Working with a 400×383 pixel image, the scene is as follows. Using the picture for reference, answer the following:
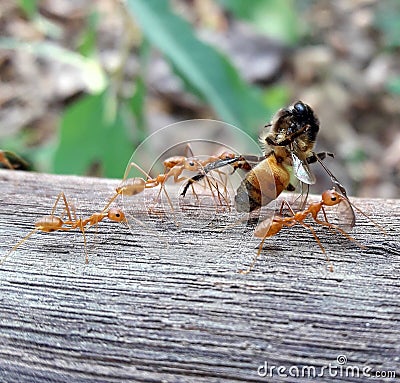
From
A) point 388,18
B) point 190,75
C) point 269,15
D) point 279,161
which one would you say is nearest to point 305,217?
point 279,161

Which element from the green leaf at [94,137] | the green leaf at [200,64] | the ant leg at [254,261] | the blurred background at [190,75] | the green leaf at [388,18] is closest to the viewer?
the ant leg at [254,261]

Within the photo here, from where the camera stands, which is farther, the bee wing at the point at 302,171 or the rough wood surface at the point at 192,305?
the bee wing at the point at 302,171

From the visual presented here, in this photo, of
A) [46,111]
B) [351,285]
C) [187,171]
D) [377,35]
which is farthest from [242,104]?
[377,35]

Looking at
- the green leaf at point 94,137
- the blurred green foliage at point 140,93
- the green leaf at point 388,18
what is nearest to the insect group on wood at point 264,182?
the blurred green foliage at point 140,93

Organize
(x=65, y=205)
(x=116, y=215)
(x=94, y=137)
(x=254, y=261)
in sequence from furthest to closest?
(x=94, y=137)
(x=65, y=205)
(x=116, y=215)
(x=254, y=261)

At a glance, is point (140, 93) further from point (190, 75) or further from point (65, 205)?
point (65, 205)

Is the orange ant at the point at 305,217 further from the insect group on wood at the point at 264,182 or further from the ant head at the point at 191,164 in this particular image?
the ant head at the point at 191,164
